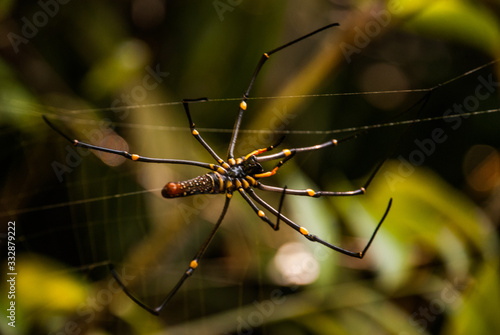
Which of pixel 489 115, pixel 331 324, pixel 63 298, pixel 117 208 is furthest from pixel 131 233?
pixel 489 115

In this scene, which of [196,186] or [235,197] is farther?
[235,197]

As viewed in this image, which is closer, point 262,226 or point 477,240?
point 477,240

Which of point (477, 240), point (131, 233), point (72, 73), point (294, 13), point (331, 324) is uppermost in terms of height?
point (294, 13)

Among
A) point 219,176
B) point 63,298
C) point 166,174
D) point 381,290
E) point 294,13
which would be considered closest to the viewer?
point 219,176

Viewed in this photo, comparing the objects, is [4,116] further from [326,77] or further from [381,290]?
[381,290]

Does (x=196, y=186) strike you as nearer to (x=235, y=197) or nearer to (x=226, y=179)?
(x=226, y=179)

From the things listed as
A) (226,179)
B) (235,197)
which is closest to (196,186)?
Answer: (226,179)

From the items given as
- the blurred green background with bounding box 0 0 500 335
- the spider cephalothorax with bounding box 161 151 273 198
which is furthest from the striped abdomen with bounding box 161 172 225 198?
Result: the blurred green background with bounding box 0 0 500 335
